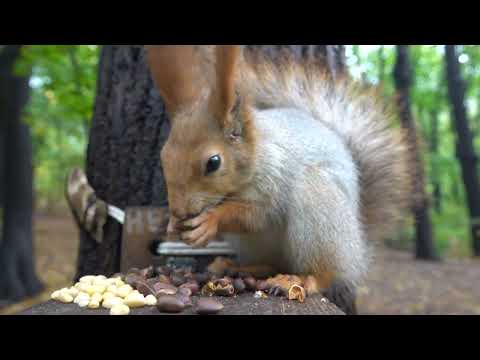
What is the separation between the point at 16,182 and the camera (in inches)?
260

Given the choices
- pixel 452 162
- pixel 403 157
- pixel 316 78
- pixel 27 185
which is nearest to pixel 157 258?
pixel 316 78

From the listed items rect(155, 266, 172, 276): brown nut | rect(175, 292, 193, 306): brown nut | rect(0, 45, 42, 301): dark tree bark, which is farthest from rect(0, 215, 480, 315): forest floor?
rect(175, 292, 193, 306): brown nut

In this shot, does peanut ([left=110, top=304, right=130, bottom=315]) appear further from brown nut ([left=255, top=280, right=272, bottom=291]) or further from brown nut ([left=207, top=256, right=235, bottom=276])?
brown nut ([left=207, top=256, right=235, bottom=276])

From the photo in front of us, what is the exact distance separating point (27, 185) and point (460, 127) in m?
6.22

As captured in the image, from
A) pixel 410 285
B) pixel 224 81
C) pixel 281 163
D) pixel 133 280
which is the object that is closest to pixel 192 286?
pixel 133 280

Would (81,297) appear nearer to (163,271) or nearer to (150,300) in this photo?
(150,300)

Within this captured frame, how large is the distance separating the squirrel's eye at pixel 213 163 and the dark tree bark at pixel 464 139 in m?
6.81

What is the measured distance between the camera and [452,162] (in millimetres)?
9273

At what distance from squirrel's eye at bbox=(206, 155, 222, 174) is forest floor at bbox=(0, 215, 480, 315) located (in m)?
3.09

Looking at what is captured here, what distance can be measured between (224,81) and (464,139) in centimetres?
693

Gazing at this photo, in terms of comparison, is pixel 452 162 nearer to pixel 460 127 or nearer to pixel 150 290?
pixel 460 127

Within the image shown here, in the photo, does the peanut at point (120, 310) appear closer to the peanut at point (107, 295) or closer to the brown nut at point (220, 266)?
the peanut at point (107, 295)

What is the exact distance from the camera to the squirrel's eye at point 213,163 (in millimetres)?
1290

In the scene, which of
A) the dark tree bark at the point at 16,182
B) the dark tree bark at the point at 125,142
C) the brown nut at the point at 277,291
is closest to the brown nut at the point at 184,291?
the brown nut at the point at 277,291
